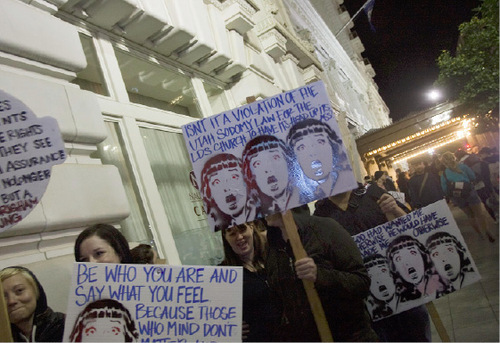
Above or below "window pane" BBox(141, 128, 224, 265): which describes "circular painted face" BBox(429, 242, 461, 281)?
below

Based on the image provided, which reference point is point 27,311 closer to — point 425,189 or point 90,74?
point 90,74

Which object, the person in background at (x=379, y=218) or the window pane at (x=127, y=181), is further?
the window pane at (x=127, y=181)

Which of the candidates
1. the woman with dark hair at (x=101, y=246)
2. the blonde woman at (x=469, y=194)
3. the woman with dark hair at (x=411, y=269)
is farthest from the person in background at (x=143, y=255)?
the blonde woman at (x=469, y=194)

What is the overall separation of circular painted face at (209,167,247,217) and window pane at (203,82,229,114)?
4.28m

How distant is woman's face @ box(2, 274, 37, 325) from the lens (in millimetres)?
2148

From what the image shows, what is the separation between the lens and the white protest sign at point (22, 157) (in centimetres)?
208

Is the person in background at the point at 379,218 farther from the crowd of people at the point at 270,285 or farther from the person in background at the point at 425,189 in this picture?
the person in background at the point at 425,189

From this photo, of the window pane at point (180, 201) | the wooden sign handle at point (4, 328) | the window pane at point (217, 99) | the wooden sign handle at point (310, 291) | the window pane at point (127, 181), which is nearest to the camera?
the wooden sign handle at point (4, 328)

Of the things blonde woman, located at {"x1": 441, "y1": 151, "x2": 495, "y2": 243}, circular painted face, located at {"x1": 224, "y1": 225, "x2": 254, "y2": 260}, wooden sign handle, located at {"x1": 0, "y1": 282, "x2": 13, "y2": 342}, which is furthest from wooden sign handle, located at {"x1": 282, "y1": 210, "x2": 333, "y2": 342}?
blonde woman, located at {"x1": 441, "y1": 151, "x2": 495, "y2": 243}

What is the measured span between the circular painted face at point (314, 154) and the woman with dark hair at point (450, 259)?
1145mm

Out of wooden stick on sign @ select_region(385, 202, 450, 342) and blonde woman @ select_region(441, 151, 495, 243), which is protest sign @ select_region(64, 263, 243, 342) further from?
blonde woman @ select_region(441, 151, 495, 243)

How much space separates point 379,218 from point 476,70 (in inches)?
592

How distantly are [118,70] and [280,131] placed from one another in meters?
2.86

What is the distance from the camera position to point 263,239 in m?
2.52
